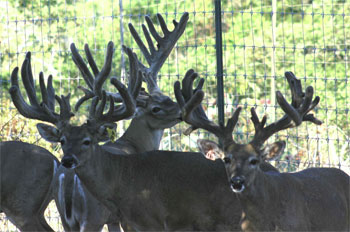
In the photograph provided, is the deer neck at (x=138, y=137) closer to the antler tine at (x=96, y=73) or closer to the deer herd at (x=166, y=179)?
the deer herd at (x=166, y=179)

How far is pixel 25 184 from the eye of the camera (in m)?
7.35

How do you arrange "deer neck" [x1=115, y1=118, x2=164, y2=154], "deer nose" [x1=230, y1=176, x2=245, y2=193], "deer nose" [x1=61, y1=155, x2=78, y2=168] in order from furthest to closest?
"deer neck" [x1=115, y1=118, x2=164, y2=154], "deer nose" [x1=61, y1=155, x2=78, y2=168], "deer nose" [x1=230, y1=176, x2=245, y2=193]

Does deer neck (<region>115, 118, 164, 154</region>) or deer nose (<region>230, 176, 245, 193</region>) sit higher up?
deer neck (<region>115, 118, 164, 154</region>)

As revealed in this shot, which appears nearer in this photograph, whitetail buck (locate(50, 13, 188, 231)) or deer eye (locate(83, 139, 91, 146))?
deer eye (locate(83, 139, 91, 146))

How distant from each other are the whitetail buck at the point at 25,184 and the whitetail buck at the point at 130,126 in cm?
26

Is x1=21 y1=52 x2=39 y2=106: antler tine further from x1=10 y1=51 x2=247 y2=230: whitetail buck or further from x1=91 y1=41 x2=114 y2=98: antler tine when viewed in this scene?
x1=91 y1=41 x2=114 y2=98: antler tine

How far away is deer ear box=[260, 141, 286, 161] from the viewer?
20.4ft

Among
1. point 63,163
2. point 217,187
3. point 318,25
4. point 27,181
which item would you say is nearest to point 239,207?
point 217,187

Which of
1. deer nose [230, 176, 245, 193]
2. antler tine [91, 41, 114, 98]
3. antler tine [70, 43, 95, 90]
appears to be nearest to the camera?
deer nose [230, 176, 245, 193]

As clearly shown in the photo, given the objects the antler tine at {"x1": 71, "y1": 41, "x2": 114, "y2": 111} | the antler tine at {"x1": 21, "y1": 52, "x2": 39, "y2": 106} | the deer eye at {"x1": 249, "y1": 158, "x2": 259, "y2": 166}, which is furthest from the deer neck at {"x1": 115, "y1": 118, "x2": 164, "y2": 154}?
the deer eye at {"x1": 249, "y1": 158, "x2": 259, "y2": 166}

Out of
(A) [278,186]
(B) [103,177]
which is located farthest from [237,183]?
(B) [103,177]

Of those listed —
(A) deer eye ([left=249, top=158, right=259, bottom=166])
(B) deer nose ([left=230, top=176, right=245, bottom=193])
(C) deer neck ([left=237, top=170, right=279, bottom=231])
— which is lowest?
(C) deer neck ([left=237, top=170, right=279, bottom=231])

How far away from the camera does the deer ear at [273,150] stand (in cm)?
621

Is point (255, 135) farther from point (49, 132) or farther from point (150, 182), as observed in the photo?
point (49, 132)
